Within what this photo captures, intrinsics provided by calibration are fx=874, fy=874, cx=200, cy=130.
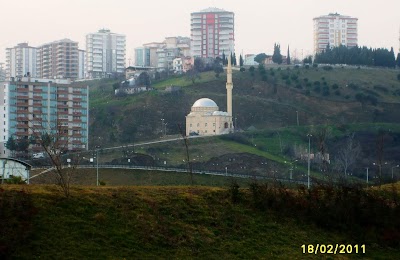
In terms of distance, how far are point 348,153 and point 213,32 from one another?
8099 centimetres

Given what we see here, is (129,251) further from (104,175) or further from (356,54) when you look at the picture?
(356,54)

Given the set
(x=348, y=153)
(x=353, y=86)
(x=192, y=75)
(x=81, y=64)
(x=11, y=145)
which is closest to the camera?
(x=11, y=145)

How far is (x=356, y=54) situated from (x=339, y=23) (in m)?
41.1

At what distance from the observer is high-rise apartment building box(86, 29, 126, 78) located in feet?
577

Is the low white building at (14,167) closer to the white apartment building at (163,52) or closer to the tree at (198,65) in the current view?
the tree at (198,65)

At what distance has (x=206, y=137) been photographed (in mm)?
96688

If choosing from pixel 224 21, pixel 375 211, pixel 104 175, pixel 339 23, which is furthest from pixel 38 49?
pixel 375 211

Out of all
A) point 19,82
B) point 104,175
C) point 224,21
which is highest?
point 224,21

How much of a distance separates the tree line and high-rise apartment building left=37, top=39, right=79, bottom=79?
5175 cm

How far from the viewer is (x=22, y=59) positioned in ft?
587

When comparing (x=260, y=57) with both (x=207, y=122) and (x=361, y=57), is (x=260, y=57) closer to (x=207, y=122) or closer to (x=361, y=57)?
(x=361, y=57)

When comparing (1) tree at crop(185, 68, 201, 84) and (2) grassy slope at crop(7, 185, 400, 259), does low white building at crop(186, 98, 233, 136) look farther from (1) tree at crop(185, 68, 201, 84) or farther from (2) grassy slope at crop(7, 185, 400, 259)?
(2) grassy slope at crop(7, 185, 400, 259)

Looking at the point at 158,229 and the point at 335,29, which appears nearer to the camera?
the point at 158,229

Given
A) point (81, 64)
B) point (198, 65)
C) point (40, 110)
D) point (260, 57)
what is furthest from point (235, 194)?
point (81, 64)
